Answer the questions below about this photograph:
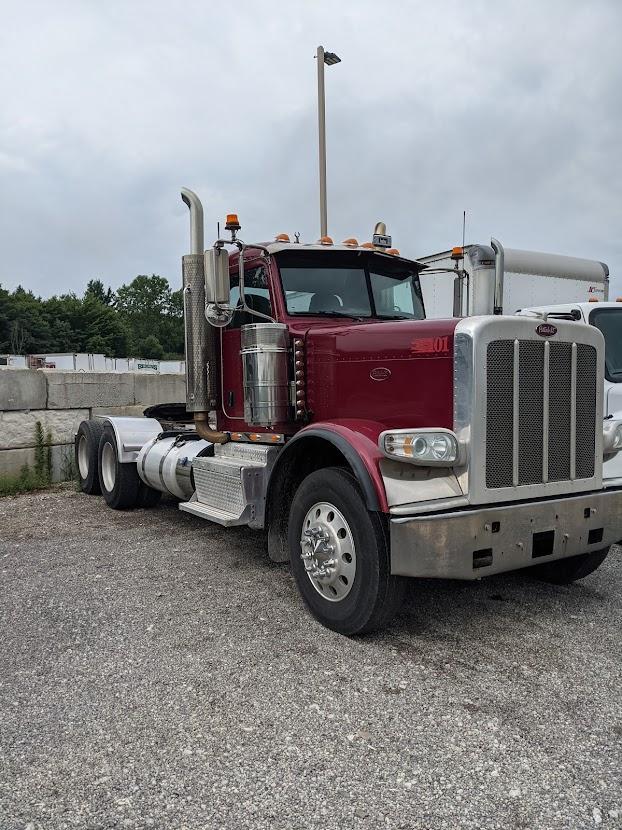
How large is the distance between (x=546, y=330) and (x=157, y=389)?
8188 millimetres

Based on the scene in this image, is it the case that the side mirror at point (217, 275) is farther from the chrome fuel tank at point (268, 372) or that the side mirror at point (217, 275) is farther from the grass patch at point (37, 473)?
the grass patch at point (37, 473)

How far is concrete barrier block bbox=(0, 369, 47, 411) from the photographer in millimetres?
8977

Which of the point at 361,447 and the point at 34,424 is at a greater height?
the point at 361,447

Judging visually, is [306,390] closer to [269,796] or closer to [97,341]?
[269,796]

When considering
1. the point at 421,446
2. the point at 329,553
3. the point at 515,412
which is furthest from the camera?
the point at 329,553

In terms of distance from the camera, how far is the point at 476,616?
14.2 ft

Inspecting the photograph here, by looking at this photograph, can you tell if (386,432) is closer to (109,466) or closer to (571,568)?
(571,568)

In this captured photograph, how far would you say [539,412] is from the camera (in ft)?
12.8

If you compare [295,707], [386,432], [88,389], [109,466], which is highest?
[88,389]

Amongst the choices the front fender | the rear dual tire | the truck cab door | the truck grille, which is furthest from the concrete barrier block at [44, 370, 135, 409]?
the truck grille

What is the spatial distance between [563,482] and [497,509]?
62cm

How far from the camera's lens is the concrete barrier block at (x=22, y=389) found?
898 cm

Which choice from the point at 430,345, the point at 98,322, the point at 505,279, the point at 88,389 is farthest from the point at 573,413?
the point at 98,322

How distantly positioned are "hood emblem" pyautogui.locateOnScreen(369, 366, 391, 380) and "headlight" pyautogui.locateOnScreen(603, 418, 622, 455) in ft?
4.96
